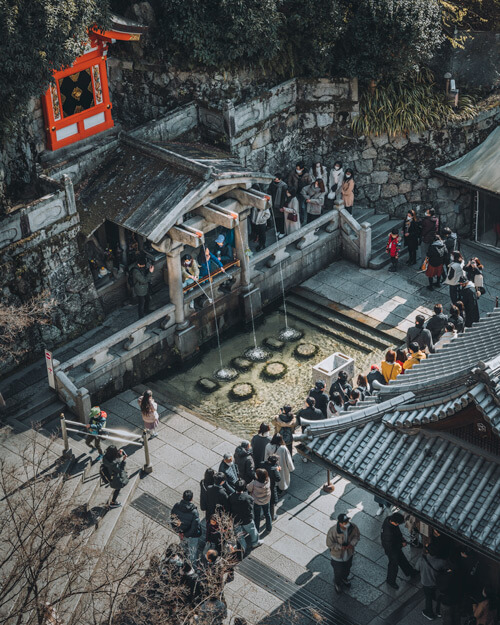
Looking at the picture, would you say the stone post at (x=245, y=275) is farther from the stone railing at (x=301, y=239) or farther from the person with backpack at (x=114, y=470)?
the person with backpack at (x=114, y=470)

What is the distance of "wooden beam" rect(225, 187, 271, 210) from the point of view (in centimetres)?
3033

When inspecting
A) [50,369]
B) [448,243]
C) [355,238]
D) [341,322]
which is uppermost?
[448,243]

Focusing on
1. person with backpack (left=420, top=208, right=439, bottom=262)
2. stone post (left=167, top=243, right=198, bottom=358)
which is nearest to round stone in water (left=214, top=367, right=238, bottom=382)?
stone post (left=167, top=243, right=198, bottom=358)

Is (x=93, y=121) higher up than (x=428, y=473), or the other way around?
(x=93, y=121)

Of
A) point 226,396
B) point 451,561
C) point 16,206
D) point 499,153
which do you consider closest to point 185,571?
point 451,561

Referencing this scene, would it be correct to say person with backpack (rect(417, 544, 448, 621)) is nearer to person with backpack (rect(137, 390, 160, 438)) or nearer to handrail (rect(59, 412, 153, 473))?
handrail (rect(59, 412, 153, 473))

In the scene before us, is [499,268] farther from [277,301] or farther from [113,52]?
[113,52]

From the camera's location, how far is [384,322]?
32062 millimetres

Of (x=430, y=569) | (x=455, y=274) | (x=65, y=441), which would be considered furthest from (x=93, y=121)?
(x=430, y=569)

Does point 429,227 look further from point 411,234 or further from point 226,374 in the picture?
point 226,374

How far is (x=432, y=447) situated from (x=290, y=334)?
12.7m

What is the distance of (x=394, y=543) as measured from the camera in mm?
22188

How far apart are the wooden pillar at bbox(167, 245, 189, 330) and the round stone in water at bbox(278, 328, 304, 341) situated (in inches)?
125

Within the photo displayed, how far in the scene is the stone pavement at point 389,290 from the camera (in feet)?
106
